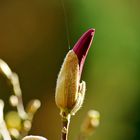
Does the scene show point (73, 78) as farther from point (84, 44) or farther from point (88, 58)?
point (88, 58)

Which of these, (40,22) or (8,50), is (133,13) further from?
(8,50)

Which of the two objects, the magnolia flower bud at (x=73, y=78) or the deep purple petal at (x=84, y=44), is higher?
the deep purple petal at (x=84, y=44)

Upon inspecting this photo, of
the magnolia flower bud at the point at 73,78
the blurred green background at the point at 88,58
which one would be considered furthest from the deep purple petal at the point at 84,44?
the blurred green background at the point at 88,58

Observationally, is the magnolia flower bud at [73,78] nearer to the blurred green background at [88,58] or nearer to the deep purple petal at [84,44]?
the deep purple petal at [84,44]

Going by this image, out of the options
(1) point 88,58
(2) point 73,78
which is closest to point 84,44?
(2) point 73,78

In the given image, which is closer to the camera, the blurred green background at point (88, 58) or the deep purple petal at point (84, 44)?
the deep purple petal at point (84, 44)

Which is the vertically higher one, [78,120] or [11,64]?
[11,64]

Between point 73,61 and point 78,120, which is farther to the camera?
point 78,120

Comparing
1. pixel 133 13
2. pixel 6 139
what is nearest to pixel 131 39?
pixel 133 13

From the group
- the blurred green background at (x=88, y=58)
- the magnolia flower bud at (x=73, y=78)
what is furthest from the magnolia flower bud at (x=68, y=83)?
the blurred green background at (x=88, y=58)
